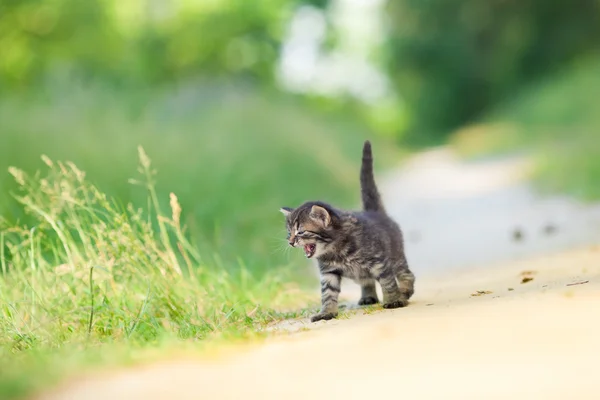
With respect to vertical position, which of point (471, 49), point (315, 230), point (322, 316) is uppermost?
point (471, 49)

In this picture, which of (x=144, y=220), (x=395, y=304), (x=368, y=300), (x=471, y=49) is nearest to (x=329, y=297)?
(x=395, y=304)

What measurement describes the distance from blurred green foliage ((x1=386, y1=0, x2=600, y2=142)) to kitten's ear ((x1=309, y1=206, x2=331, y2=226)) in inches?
883

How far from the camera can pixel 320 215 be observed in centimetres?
471

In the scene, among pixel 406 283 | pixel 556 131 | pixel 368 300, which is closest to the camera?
pixel 406 283

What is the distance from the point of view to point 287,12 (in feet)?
78.1

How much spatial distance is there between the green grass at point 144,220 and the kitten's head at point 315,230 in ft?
1.50

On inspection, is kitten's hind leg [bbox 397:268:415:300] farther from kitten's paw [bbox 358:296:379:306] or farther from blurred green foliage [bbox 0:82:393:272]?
blurred green foliage [bbox 0:82:393:272]

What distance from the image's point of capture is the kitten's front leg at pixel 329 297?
4.56 meters

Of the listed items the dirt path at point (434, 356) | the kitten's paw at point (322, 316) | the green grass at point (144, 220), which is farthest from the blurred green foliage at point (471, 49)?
the kitten's paw at point (322, 316)

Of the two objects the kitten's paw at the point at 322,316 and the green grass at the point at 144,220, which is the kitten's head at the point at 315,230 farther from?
the green grass at the point at 144,220

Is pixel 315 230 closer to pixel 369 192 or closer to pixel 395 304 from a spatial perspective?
pixel 395 304

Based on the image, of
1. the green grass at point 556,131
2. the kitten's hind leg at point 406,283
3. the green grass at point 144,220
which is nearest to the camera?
the green grass at point 144,220

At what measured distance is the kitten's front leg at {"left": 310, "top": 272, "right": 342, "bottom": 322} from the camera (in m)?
4.56

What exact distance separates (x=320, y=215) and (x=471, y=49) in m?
27.9
